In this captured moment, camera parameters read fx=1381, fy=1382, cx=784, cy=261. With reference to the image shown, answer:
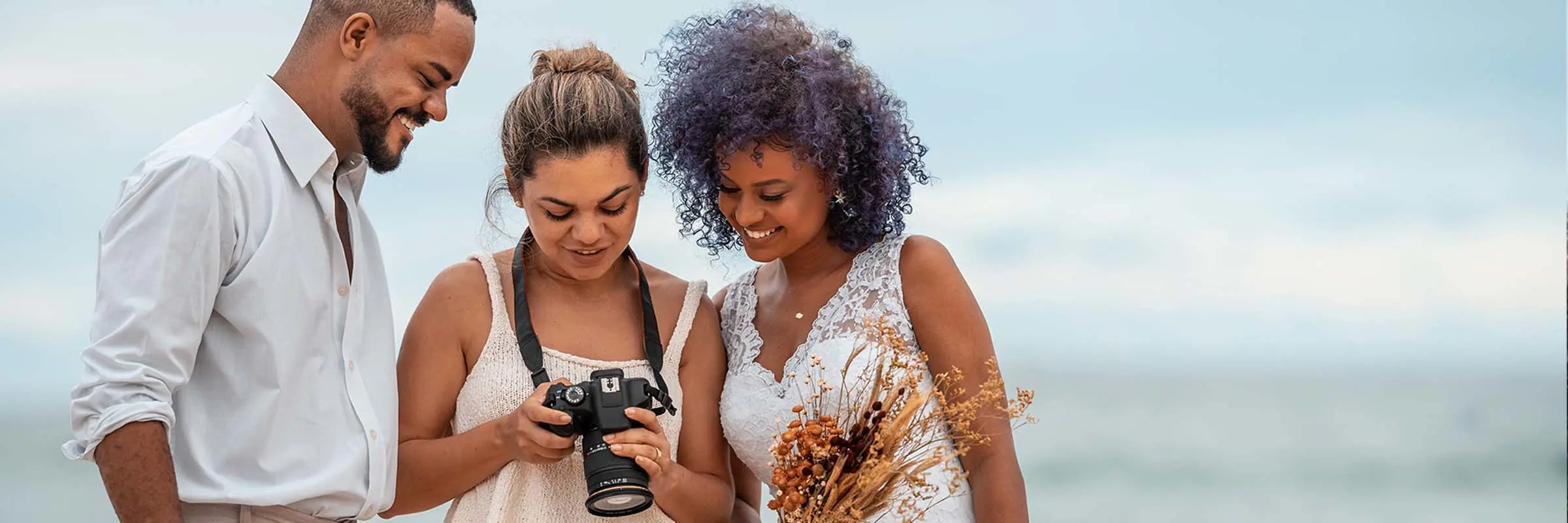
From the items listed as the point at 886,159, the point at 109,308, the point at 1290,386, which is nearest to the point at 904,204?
the point at 886,159

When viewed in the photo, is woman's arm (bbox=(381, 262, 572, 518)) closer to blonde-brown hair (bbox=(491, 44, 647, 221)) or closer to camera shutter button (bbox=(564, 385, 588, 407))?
camera shutter button (bbox=(564, 385, 588, 407))

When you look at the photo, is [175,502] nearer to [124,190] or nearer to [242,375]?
[242,375]

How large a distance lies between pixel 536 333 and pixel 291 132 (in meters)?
0.72

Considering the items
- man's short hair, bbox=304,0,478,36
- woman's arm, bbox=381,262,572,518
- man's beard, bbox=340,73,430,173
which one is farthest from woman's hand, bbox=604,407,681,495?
man's short hair, bbox=304,0,478,36

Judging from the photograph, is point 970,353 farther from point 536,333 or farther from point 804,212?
point 536,333

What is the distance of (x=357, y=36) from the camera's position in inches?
95.6

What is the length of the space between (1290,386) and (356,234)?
14555 millimetres

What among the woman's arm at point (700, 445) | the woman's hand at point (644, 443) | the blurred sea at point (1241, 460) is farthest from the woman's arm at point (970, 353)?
the blurred sea at point (1241, 460)

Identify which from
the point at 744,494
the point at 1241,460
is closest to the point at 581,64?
the point at 744,494

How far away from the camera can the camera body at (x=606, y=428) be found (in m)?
2.49

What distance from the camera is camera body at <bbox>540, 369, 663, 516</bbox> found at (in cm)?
Result: 249

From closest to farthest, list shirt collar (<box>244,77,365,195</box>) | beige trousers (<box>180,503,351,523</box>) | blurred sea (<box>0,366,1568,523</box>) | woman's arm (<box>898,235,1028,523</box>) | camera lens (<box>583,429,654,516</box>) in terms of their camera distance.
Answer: beige trousers (<box>180,503,351,523</box>), shirt collar (<box>244,77,365,195</box>), camera lens (<box>583,429,654,516</box>), woman's arm (<box>898,235,1028,523</box>), blurred sea (<box>0,366,1568,523</box>)

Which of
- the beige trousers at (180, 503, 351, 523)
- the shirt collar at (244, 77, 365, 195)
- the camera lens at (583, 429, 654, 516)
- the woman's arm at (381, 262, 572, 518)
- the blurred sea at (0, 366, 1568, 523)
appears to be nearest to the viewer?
→ the beige trousers at (180, 503, 351, 523)

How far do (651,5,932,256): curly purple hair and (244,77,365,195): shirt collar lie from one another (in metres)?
0.88
